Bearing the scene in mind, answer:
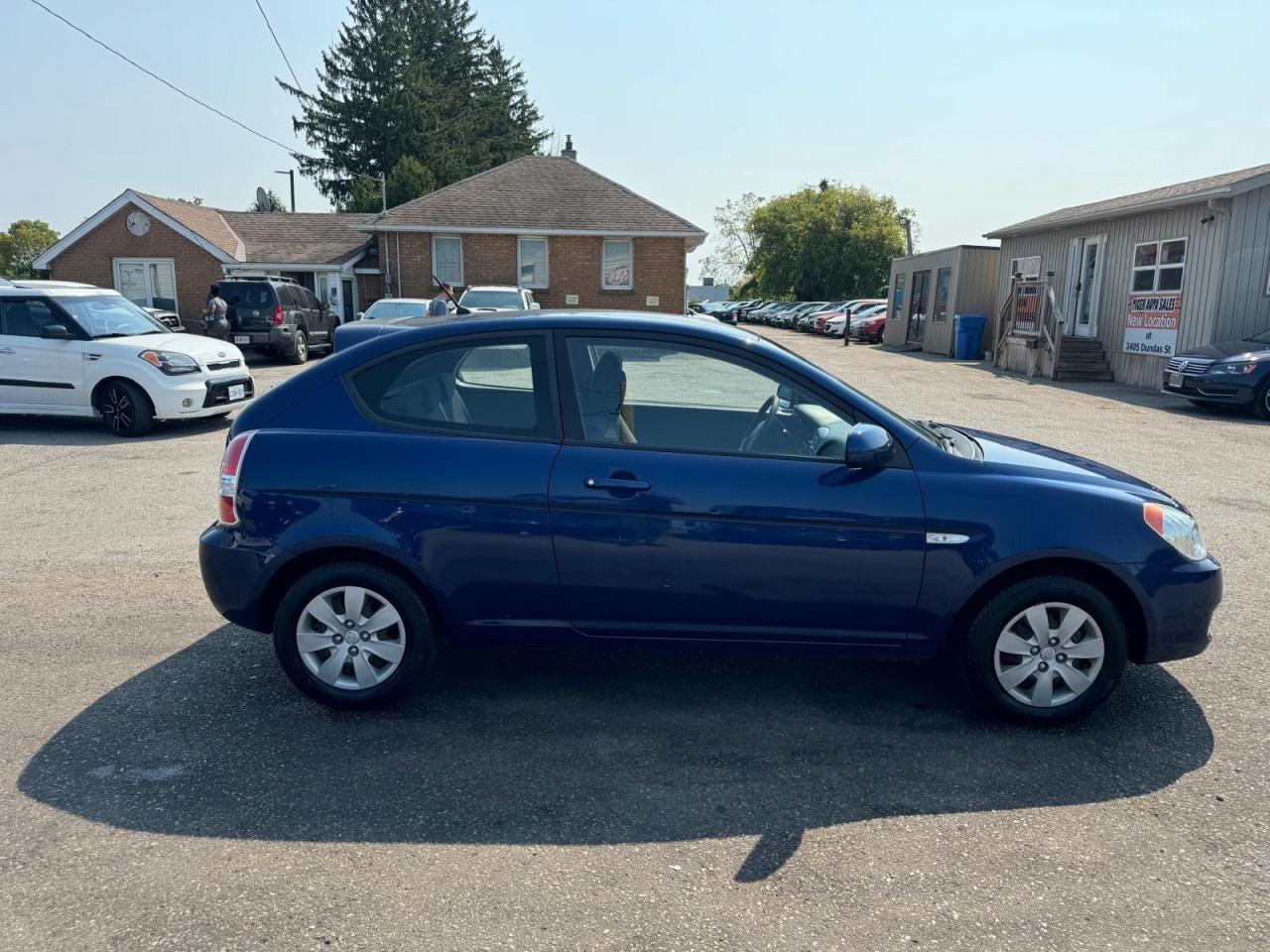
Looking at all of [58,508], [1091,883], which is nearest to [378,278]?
[58,508]

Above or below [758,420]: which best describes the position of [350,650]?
below

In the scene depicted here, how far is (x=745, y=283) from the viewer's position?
248ft

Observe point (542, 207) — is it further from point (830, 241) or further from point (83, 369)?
point (830, 241)

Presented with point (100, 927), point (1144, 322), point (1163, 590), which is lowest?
point (100, 927)

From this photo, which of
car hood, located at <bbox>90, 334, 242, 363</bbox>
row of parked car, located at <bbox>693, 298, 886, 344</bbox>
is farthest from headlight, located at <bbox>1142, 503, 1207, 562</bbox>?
row of parked car, located at <bbox>693, 298, 886, 344</bbox>

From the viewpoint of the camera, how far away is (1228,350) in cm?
1426

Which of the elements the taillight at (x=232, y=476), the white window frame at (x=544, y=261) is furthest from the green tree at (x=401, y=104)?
the taillight at (x=232, y=476)

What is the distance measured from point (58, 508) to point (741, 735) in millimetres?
6305

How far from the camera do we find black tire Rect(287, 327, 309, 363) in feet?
67.9

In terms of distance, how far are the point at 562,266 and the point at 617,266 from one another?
1595 mm

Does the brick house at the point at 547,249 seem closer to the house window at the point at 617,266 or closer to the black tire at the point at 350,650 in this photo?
the house window at the point at 617,266

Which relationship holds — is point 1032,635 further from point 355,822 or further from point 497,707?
point 355,822

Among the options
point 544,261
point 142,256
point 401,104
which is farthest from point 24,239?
point 544,261

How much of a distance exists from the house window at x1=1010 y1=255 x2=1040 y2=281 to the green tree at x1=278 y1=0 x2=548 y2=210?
31.1 metres
